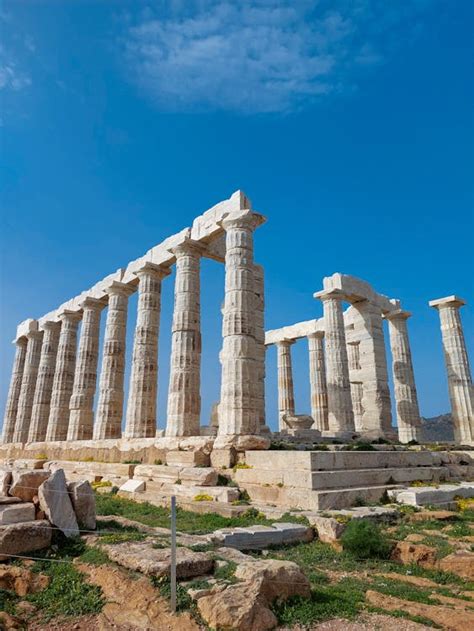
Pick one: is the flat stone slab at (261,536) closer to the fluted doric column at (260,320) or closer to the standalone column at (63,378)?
the fluted doric column at (260,320)

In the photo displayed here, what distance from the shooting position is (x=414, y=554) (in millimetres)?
7191

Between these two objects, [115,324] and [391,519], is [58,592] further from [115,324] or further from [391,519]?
[115,324]

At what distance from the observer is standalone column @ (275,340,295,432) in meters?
31.7

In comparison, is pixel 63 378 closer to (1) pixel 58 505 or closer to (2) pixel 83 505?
(2) pixel 83 505

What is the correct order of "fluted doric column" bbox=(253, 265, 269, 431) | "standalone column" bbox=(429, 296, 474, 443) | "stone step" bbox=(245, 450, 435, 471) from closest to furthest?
"stone step" bbox=(245, 450, 435, 471) < "fluted doric column" bbox=(253, 265, 269, 431) < "standalone column" bbox=(429, 296, 474, 443)

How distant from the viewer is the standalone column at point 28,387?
3161cm

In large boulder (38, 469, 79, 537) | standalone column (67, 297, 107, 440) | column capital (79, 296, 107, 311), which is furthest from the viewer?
column capital (79, 296, 107, 311)

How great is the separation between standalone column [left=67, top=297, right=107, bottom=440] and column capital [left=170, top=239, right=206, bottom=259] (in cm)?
919

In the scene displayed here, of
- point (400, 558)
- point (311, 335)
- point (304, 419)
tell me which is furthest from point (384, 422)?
point (400, 558)

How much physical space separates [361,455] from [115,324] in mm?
16411

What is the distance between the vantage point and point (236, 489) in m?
11.8

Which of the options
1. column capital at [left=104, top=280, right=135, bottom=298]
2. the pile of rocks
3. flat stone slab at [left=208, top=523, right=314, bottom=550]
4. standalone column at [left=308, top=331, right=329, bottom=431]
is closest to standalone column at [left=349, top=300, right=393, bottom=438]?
standalone column at [left=308, top=331, right=329, bottom=431]

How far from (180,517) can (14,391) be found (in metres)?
28.8

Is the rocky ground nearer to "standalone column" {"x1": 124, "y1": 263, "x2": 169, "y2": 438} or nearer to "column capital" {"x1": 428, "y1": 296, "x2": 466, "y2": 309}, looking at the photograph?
"standalone column" {"x1": 124, "y1": 263, "x2": 169, "y2": 438}
